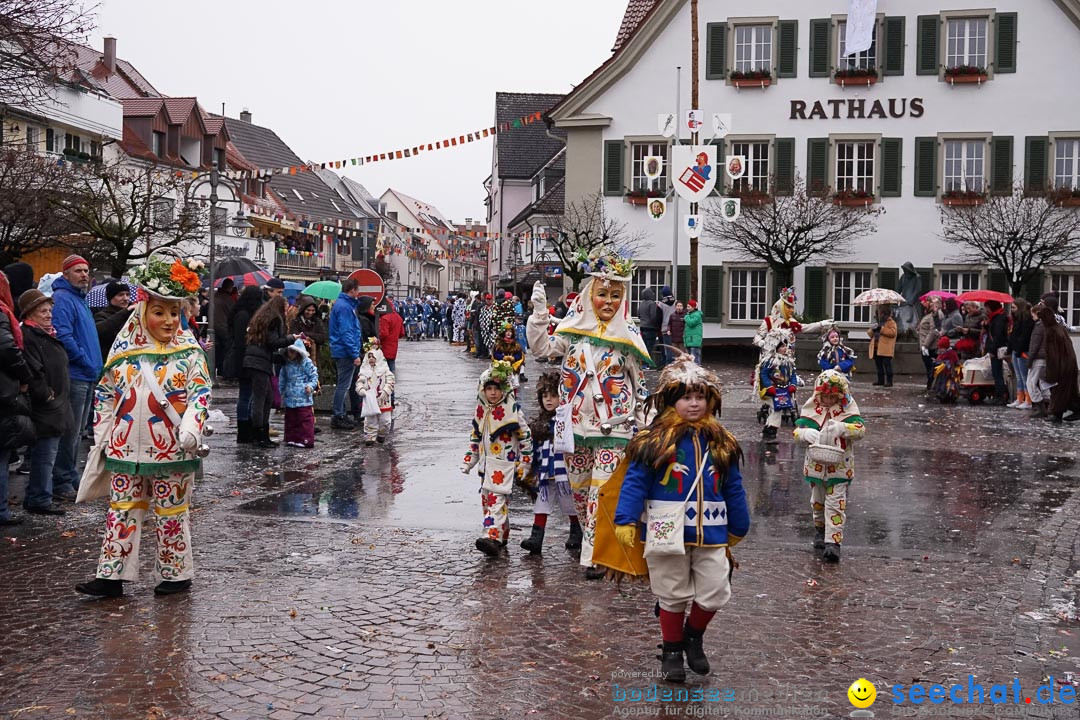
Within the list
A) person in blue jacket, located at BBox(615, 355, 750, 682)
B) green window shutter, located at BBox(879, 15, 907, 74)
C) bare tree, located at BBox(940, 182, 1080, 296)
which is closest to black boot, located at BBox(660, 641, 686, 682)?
person in blue jacket, located at BBox(615, 355, 750, 682)

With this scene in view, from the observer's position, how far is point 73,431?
10312mm

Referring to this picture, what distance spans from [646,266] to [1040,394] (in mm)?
17148

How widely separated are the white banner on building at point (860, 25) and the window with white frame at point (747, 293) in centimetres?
665

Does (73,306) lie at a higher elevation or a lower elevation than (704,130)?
lower

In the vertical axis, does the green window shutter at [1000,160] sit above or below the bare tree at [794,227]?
above

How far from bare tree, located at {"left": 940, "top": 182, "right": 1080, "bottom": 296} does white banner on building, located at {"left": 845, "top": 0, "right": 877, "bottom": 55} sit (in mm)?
5303

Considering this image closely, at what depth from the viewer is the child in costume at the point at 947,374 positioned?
20.9m

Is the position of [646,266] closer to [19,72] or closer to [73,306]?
[19,72]

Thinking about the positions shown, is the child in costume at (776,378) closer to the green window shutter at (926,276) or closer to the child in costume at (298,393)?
the child in costume at (298,393)

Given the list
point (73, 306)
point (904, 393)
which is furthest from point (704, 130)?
point (73, 306)

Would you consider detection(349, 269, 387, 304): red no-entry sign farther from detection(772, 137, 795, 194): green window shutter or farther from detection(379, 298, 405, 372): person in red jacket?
detection(772, 137, 795, 194): green window shutter

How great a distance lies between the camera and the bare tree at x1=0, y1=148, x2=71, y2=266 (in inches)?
819

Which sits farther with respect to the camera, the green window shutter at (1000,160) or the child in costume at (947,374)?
the green window shutter at (1000,160)

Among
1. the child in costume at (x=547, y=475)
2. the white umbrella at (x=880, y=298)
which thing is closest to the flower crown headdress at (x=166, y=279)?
the child in costume at (x=547, y=475)
